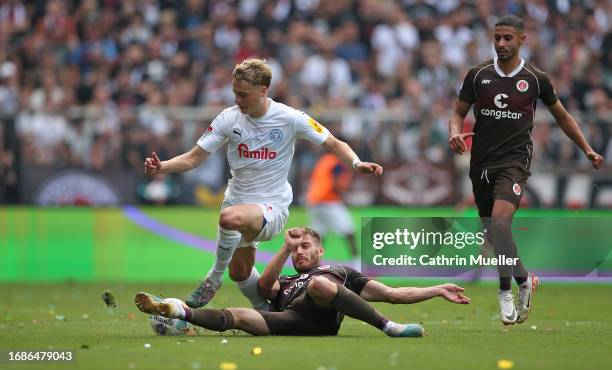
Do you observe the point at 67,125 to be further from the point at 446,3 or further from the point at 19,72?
the point at 446,3

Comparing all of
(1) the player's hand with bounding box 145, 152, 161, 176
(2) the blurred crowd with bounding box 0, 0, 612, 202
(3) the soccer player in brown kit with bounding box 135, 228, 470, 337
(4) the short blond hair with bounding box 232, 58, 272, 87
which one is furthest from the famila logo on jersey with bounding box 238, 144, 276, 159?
(2) the blurred crowd with bounding box 0, 0, 612, 202

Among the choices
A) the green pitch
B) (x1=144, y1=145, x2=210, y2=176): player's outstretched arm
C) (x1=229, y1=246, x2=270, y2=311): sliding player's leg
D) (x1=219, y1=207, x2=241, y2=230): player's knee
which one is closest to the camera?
the green pitch

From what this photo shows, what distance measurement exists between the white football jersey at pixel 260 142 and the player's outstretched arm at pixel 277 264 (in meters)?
0.70

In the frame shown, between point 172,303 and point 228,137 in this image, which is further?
point 228,137

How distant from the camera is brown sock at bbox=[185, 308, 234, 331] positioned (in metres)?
10.1

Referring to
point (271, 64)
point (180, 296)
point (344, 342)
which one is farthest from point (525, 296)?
point (271, 64)

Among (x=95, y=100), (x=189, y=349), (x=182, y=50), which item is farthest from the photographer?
(x=182, y=50)

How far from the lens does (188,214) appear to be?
67.3ft

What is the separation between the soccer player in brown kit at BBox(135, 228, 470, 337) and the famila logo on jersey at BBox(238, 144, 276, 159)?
979 millimetres

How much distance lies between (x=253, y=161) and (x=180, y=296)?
536cm

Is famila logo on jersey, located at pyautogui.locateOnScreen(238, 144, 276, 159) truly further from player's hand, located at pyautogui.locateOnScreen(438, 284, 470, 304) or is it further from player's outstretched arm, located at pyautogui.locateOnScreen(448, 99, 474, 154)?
player's hand, located at pyautogui.locateOnScreen(438, 284, 470, 304)

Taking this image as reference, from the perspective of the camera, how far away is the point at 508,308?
11195mm

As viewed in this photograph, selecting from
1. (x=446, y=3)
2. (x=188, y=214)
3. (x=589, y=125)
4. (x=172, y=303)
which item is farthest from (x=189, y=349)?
(x=446, y=3)

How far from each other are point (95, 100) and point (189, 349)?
1371 centimetres
